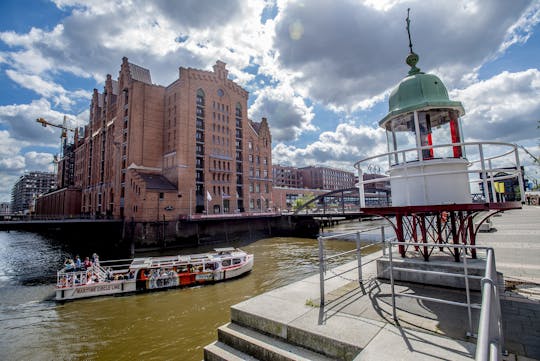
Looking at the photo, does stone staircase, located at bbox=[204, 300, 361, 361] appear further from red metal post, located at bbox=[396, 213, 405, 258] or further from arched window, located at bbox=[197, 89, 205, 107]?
arched window, located at bbox=[197, 89, 205, 107]

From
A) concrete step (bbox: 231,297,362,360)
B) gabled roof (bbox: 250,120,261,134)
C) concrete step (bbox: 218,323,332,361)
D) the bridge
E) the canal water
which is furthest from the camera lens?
gabled roof (bbox: 250,120,261,134)

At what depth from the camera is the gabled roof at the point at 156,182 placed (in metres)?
45.3

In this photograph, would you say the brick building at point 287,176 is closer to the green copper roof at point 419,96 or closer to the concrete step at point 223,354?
the green copper roof at point 419,96

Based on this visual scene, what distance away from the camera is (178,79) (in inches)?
2137

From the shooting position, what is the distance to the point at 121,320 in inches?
517

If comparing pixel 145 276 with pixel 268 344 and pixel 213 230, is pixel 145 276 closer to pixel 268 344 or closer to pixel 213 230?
pixel 268 344

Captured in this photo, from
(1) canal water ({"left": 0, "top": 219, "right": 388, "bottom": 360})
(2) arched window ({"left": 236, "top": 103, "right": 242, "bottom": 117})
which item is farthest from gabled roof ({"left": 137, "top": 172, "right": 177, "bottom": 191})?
(1) canal water ({"left": 0, "top": 219, "right": 388, "bottom": 360})

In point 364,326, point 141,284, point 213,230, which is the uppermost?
point 364,326

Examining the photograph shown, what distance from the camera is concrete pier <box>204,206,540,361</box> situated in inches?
151

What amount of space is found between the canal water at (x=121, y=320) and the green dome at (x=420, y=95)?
10727 millimetres

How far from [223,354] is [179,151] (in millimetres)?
49047

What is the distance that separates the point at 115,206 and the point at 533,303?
199ft

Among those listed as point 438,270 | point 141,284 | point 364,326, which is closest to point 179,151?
point 141,284

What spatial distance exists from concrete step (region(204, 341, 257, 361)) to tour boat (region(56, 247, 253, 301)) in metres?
14.4
